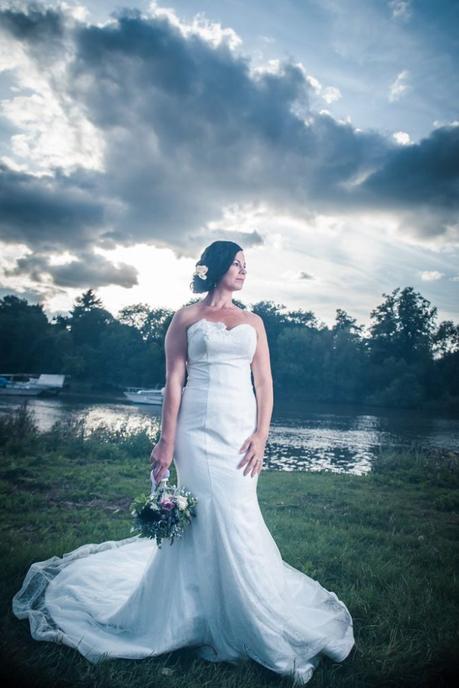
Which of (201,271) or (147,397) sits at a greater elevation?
(201,271)

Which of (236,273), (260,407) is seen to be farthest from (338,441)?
(236,273)

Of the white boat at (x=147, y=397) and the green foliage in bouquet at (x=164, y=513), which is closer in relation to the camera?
the green foliage in bouquet at (x=164, y=513)

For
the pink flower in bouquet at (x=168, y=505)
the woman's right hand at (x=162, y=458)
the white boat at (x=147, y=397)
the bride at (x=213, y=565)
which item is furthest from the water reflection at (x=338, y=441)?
the pink flower in bouquet at (x=168, y=505)

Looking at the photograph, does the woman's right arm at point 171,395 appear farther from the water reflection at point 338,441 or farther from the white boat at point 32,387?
the white boat at point 32,387

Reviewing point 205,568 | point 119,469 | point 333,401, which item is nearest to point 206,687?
point 205,568

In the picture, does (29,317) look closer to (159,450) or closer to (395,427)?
(395,427)

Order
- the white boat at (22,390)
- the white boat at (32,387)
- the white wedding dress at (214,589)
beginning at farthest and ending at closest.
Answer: the white boat at (32,387)
the white boat at (22,390)
the white wedding dress at (214,589)

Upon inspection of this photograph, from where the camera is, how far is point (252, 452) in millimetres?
3371

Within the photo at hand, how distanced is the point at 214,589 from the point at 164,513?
0.69 m

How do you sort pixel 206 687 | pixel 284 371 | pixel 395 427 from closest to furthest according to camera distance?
pixel 206 687 < pixel 395 427 < pixel 284 371

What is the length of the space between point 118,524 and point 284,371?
255 feet

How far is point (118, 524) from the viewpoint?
6.01 meters

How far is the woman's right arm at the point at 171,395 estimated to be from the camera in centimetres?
343

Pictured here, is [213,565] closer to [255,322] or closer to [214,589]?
[214,589]
